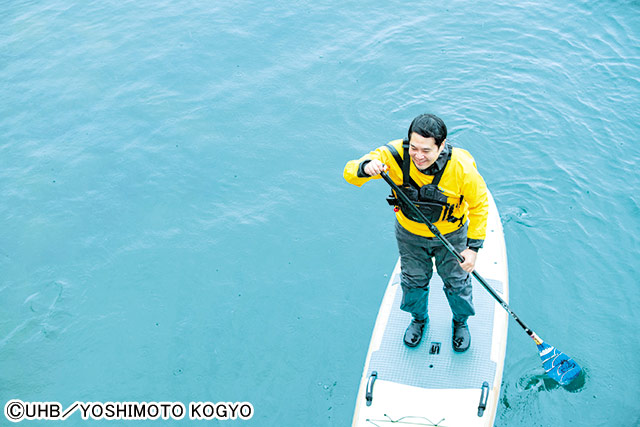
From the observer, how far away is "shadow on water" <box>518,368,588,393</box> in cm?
546

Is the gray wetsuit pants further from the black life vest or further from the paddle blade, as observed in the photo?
the paddle blade

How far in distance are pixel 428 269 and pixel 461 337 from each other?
931 mm

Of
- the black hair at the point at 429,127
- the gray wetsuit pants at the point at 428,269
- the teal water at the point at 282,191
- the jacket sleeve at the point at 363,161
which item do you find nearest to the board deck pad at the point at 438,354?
the gray wetsuit pants at the point at 428,269

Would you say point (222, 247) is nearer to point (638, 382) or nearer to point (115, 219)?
point (115, 219)

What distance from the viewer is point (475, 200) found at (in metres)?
4.04

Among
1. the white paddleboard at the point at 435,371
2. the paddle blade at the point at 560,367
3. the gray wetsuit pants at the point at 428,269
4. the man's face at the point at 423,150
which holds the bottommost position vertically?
the paddle blade at the point at 560,367

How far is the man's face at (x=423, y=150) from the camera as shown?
12.2ft

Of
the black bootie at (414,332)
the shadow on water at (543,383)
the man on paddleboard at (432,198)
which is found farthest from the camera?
the shadow on water at (543,383)

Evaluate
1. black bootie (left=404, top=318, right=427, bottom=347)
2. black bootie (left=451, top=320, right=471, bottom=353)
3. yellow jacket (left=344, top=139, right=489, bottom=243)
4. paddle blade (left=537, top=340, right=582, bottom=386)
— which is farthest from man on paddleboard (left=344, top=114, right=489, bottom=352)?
paddle blade (left=537, top=340, right=582, bottom=386)

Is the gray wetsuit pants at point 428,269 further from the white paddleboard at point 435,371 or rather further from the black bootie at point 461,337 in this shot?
the white paddleboard at point 435,371

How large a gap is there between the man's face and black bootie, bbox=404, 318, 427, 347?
209cm

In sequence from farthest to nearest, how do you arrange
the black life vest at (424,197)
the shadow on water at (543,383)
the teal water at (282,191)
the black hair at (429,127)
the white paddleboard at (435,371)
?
the teal water at (282,191), the shadow on water at (543,383), the white paddleboard at (435,371), the black life vest at (424,197), the black hair at (429,127)

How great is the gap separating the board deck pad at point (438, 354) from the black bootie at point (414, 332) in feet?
0.22

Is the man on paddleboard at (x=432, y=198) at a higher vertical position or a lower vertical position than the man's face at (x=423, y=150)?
lower
